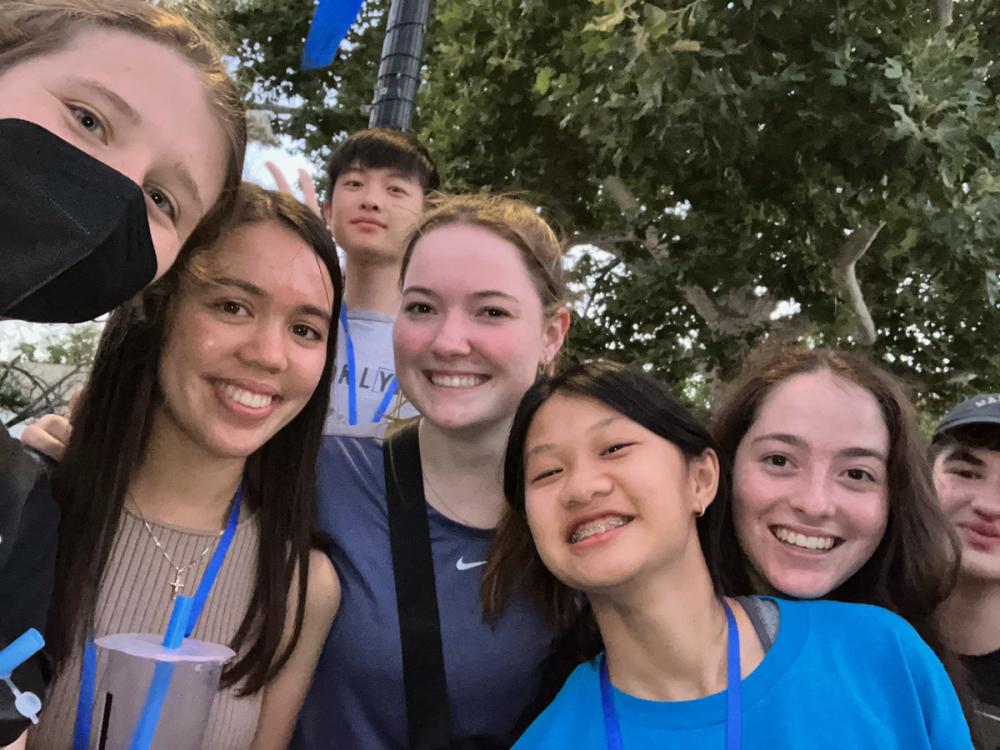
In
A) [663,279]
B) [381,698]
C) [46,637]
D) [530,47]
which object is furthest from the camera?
[663,279]

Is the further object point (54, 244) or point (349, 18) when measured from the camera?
point (349, 18)

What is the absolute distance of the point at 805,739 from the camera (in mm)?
1935

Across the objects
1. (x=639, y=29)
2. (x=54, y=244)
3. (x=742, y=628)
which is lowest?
(x=742, y=628)

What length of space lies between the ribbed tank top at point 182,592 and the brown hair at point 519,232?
1049 millimetres

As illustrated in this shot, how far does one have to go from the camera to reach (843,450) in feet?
7.93

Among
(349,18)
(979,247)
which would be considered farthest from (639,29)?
(979,247)

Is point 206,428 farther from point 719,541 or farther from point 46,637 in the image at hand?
point 719,541

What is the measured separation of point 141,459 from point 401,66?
3.28 meters

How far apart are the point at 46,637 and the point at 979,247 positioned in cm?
565

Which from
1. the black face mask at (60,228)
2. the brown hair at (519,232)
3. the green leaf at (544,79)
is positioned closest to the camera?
the black face mask at (60,228)

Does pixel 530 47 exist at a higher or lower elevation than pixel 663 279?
higher

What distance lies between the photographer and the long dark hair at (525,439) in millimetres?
2260

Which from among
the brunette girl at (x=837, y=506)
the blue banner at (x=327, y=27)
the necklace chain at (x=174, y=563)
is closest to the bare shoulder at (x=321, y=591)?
the necklace chain at (x=174, y=563)

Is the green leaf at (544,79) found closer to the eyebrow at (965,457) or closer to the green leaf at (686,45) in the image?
the green leaf at (686,45)
